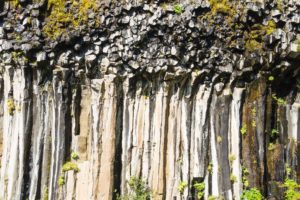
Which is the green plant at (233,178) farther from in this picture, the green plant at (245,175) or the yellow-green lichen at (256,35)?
the yellow-green lichen at (256,35)

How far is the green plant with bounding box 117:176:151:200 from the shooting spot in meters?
11.7

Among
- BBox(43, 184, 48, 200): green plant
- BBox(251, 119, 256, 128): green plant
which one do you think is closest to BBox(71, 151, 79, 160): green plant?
BBox(43, 184, 48, 200): green plant

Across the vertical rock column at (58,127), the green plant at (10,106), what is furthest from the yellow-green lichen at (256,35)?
the green plant at (10,106)

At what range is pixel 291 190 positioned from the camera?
40.1 ft

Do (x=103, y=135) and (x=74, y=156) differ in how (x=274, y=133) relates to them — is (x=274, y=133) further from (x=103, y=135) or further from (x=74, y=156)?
(x=74, y=156)

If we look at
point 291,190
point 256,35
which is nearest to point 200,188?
point 291,190

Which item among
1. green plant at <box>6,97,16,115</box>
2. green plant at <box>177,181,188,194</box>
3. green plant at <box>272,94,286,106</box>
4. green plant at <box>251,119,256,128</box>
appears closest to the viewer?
green plant at <box>177,181,188,194</box>

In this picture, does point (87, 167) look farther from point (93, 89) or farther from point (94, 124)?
point (93, 89)

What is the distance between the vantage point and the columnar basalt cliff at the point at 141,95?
11758mm

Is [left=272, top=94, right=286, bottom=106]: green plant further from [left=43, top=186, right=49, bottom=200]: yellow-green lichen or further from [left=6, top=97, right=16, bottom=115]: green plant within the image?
[left=6, top=97, right=16, bottom=115]: green plant

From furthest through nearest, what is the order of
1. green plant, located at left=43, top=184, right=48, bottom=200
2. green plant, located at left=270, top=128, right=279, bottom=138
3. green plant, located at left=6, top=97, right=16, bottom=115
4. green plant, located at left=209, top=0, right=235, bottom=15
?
green plant, located at left=270, top=128, right=279, bottom=138 → green plant, located at left=209, top=0, right=235, bottom=15 → green plant, located at left=6, top=97, right=16, bottom=115 → green plant, located at left=43, top=184, right=48, bottom=200

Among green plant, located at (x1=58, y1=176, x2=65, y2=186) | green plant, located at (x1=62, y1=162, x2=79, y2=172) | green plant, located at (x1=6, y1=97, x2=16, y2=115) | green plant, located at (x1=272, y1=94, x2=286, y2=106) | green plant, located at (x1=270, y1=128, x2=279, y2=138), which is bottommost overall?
green plant, located at (x1=58, y1=176, x2=65, y2=186)

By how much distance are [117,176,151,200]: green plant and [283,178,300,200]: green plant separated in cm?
351

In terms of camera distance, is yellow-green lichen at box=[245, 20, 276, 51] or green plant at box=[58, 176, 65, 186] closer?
green plant at box=[58, 176, 65, 186]
